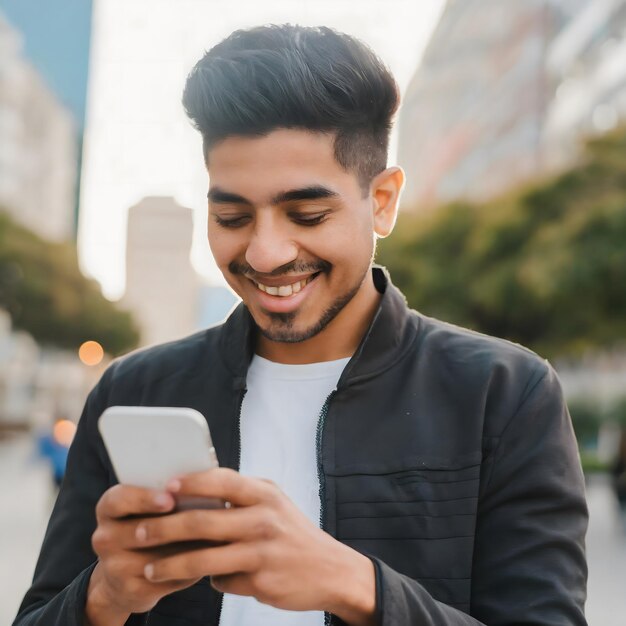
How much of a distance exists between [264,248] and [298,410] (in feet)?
1.35

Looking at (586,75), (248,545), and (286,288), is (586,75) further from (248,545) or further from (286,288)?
(248,545)

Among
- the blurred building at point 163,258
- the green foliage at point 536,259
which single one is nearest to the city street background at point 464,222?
the green foliage at point 536,259

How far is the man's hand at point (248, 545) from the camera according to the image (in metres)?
1.46

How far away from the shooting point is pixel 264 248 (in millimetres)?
2002

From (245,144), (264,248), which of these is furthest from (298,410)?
(245,144)

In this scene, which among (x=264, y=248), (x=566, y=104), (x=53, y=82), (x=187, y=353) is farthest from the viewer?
(x=53, y=82)

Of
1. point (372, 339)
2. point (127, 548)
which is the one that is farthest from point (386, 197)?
point (127, 548)

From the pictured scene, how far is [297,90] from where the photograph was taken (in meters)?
2.08

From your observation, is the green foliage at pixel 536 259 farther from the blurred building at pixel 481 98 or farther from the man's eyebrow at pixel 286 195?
the blurred building at pixel 481 98

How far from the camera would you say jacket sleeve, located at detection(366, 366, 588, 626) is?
188 cm

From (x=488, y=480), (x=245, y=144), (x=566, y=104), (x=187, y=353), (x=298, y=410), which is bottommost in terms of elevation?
(x=488, y=480)

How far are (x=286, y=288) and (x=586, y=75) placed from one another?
50395 millimetres

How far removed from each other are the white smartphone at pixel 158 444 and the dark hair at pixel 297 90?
0.78 metres

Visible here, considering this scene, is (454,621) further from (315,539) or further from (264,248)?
(264,248)
